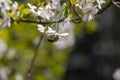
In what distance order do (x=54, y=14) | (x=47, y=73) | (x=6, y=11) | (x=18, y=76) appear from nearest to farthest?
(x=6, y=11)
(x=54, y=14)
(x=18, y=76)
(x=47, y=73)

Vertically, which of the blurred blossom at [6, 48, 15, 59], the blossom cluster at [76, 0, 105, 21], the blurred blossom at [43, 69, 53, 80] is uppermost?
the blossom cluster at [76, 0, 105, 21]

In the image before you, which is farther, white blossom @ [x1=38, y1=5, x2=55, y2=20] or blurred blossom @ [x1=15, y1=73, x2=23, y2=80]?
blurred blossom @ [x1=15, y1=73, x2=23, y2=80]

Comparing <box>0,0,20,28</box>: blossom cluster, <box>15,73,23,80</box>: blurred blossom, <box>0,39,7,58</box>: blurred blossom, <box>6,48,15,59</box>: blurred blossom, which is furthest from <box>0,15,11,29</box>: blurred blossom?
<box>6,48,15,59</box>: blurred blossom

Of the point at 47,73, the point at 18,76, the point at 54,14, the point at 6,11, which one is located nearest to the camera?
the point at 6,11

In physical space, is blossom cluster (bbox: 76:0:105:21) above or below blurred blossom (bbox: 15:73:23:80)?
above

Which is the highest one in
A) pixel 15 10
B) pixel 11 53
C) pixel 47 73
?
pixel 15 10

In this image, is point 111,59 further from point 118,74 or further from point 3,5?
point 3,5

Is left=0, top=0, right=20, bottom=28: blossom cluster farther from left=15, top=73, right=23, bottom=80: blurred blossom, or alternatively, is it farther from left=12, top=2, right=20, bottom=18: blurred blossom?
left=15, top=73, right=23, bottom=80: blurred blossom

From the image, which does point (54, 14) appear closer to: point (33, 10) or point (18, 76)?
point (33, 10)

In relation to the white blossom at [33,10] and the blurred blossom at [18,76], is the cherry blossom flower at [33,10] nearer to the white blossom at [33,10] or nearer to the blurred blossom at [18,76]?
the white blossom at [33,10]

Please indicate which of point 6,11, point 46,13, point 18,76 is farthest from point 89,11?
point 18,76

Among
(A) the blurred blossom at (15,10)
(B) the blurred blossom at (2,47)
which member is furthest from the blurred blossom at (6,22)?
(B) the blurred blossom at (2,47)
